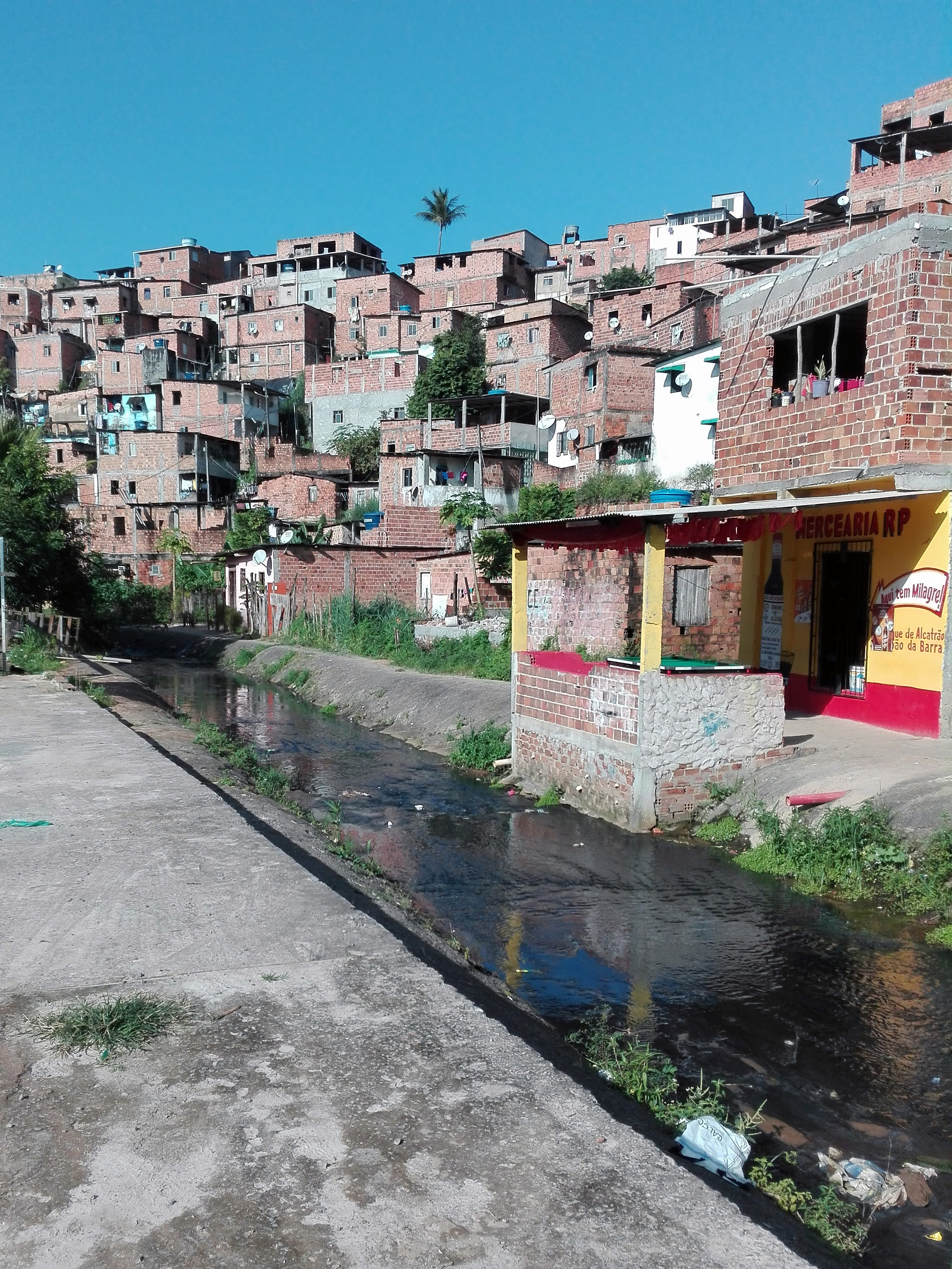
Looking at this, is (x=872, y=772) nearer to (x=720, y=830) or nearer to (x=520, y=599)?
(x=720, y=830)

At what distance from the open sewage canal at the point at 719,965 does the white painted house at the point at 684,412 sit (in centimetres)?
2149

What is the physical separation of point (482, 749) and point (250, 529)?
27816 millimetres

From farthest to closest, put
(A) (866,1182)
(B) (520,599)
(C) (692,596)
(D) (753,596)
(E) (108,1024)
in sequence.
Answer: (C) (692,596) → (D) (753,596) → (B) (520,599) → (A) (866,1182) → (E) (108,1024)

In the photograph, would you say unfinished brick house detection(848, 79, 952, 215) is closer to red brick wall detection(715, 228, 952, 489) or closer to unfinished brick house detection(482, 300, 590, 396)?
unfinished brick house detection(482, 300, 590, 396)

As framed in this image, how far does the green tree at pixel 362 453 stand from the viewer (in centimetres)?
4619

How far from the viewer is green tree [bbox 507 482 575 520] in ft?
96.4

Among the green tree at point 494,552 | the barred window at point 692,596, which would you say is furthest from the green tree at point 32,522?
the barred window at point 692,596

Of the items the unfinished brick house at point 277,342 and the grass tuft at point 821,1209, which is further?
the unfinished brick house at point 277,342

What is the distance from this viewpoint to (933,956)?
6.84 meters

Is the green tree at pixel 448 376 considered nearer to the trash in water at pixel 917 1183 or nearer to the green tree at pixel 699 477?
the green tree at pixel 699 477

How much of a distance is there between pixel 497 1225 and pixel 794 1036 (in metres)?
3.67

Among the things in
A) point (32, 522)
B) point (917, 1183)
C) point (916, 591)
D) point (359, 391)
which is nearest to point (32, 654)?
point (32, 522)

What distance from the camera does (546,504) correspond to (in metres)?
29.6

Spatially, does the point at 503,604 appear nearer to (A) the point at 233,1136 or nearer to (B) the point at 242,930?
(B) the point at 242,930
